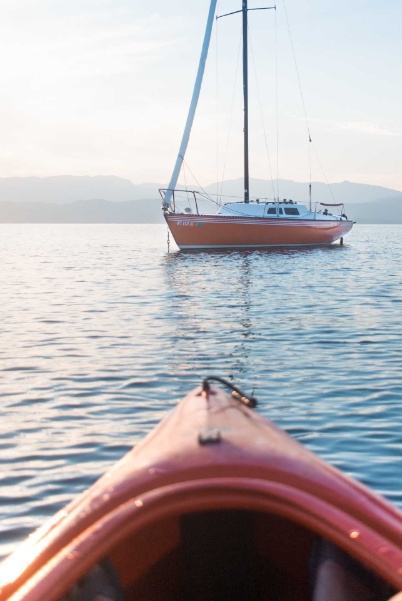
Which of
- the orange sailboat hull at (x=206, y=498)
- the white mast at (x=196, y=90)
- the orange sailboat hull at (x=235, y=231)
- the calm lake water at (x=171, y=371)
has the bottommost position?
the calm lake water at (x=171, y=371)

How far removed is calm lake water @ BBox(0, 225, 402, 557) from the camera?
7793mm

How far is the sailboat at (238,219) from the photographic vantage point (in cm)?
4444

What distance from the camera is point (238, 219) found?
4478 centimetres

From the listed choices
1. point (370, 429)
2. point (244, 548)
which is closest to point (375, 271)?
point (370, 429)

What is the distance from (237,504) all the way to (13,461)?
5214 millimetres

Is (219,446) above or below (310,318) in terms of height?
above

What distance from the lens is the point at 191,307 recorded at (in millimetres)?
23000

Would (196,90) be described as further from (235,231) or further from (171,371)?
(171,371)

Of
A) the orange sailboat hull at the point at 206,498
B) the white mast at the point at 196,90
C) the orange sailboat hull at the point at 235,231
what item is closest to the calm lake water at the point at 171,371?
the orange sailboat hull at the point at 206,498

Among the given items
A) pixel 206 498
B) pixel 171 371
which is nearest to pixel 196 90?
pixel 171 371

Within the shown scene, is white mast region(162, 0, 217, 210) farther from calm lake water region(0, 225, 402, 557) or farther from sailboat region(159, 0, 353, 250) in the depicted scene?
calm lake water region(0, 225, 402, 557)

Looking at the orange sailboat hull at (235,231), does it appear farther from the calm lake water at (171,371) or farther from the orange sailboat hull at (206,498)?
the orange sailboat hull at (206,498)

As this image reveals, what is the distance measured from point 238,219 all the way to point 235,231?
2.70ft

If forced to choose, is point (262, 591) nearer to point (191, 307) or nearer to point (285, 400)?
point (285, 400)
